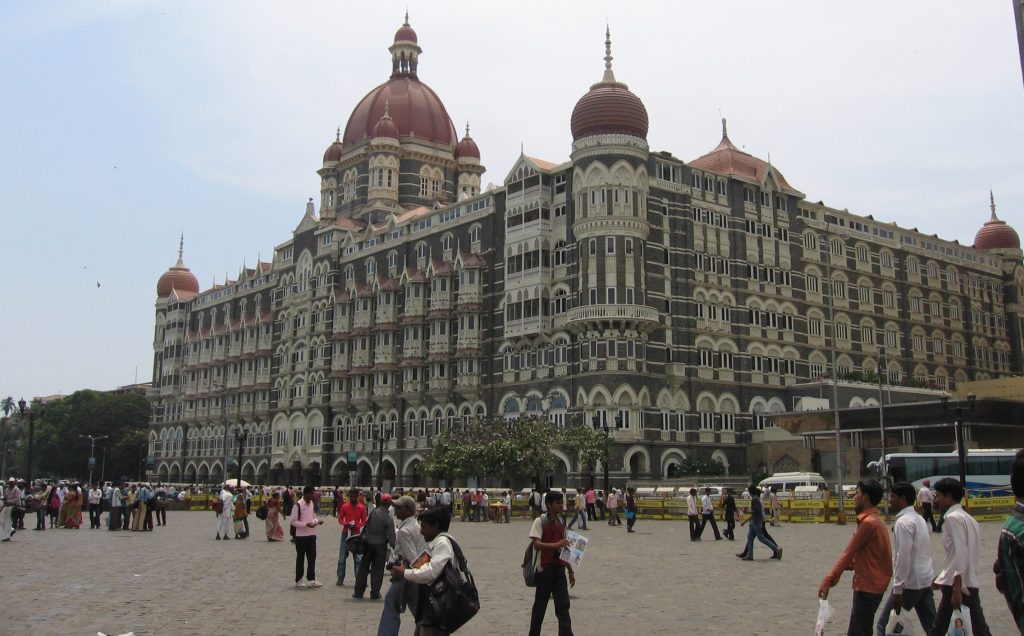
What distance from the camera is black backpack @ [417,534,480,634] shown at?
25.6 ft

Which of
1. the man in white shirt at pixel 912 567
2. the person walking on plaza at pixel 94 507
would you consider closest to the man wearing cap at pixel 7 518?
the person walking on plaza at pixel 94 507

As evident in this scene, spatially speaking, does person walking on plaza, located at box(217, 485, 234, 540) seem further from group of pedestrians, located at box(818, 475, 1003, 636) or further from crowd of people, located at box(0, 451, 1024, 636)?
group of pedestrians, located at box(818, 475, 1003, 636)

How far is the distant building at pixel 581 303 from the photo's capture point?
53844 mm

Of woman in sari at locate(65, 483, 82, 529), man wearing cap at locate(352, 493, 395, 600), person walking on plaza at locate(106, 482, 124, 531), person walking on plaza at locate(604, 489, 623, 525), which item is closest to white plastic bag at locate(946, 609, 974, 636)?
man wearing cap at locate(352, 493, 395, 600)

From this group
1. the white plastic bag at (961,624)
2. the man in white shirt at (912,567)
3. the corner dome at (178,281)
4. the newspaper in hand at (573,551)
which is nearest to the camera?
the white plastic bag at (961,624)

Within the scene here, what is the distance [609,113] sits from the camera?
54250mm

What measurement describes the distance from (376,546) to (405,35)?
249 feet

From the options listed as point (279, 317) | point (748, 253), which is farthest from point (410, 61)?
point (748, 253)

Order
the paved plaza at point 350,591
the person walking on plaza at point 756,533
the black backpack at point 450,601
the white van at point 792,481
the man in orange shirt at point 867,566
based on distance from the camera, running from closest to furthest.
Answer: the black backpack at point 450,601 < the man in orange shirt at point 867,566 < the paved plaza at point 350,591 < the person walking on plaza at point 756,533 < the white van at point 792,481

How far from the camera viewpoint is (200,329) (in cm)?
9562

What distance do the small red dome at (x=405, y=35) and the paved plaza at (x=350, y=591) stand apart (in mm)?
65652

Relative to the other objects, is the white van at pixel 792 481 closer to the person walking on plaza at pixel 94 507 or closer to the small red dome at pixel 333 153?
the person walking on plaza at pixel 94 507

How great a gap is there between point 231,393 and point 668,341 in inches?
1878

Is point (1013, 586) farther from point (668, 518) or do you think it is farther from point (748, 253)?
point (748, 253)
